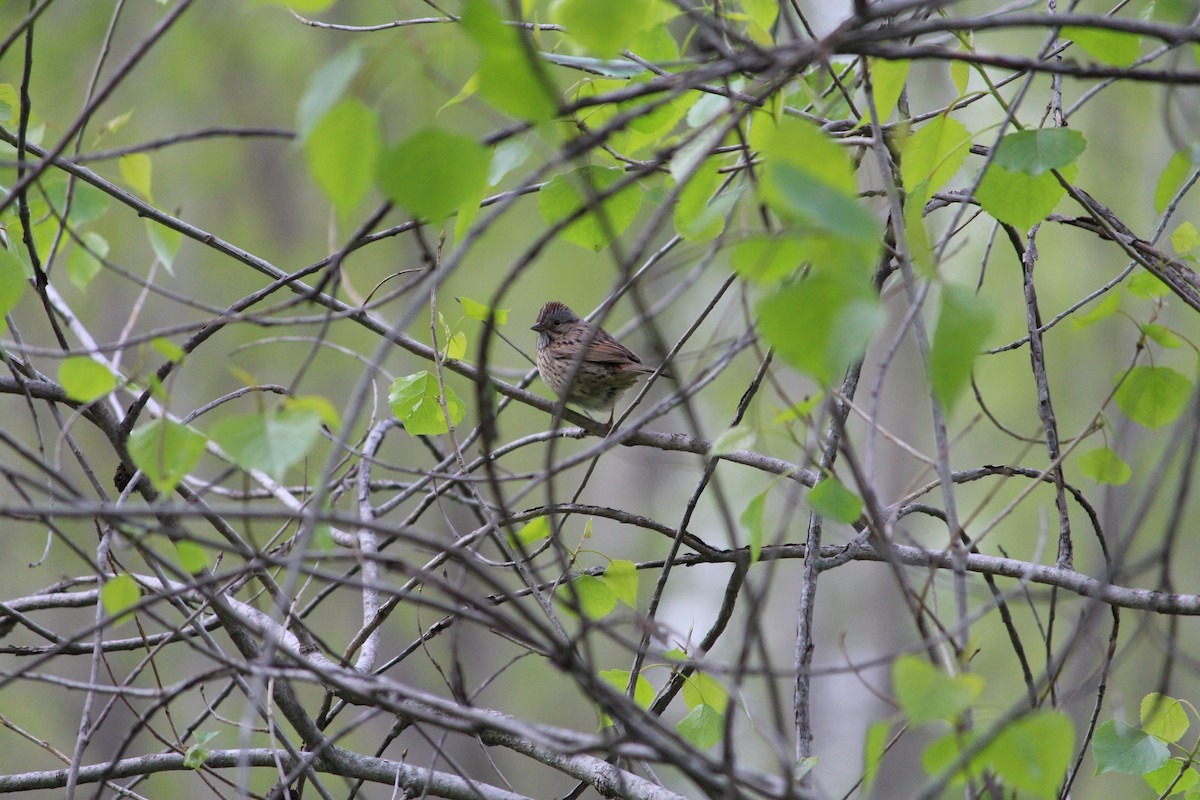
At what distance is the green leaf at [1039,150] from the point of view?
1.68 meters

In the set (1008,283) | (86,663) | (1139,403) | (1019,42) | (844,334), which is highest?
(1019,42)

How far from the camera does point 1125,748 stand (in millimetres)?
2186

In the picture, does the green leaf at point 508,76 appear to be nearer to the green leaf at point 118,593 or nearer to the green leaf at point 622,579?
the green leaf at point 118,593

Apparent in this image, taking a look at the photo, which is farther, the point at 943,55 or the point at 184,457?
the point at 184,457

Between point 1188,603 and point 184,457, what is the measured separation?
6.55 ft

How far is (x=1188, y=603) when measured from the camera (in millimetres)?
2031

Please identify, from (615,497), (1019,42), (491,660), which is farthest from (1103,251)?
(491,660)

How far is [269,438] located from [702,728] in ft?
4.68

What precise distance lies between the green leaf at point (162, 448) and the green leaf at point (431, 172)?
1.99 feet

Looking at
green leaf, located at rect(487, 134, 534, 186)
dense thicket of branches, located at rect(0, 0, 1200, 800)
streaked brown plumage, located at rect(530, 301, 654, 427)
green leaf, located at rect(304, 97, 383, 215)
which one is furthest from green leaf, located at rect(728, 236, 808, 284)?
streaked brown plumage, located at rect(530, 301, 654, 427)

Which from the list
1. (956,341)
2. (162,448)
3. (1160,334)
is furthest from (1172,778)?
(162,448)

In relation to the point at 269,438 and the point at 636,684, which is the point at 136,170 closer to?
the point at 269,438

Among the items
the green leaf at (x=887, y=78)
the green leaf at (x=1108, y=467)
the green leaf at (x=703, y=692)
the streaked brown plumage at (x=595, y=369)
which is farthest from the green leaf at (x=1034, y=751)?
the streaked brown plumage at (x=595, y=369)

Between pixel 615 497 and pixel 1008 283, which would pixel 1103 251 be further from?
pixel 615 497
